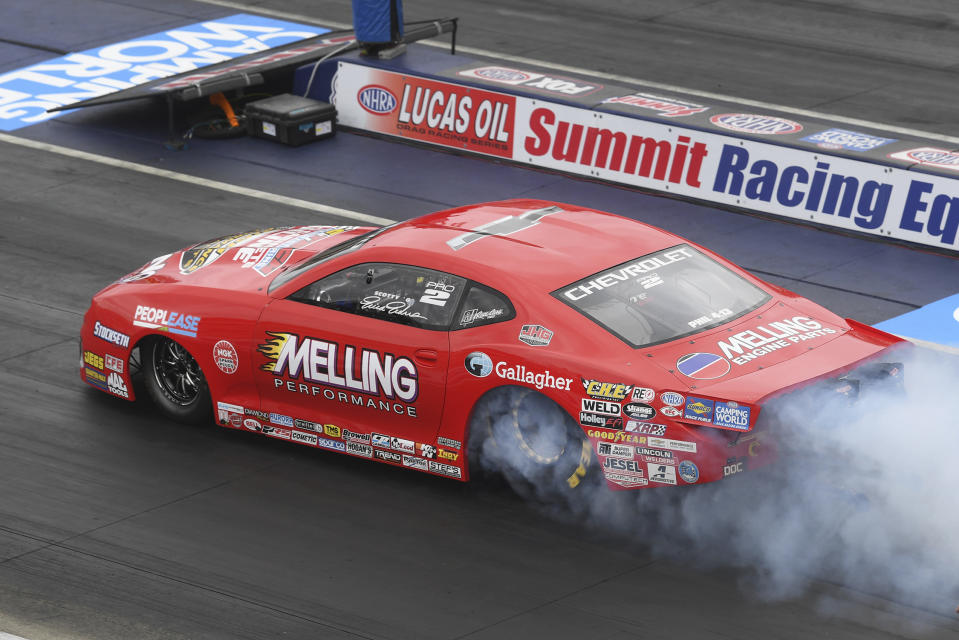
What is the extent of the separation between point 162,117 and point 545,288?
1032cm

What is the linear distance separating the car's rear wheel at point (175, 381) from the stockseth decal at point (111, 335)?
115 mm

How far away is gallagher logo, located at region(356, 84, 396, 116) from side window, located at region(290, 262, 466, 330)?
7.98 metres

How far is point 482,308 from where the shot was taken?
28.1 feet

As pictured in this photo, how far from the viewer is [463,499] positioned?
8828 mm

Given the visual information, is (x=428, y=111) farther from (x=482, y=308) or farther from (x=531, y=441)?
(x=531, y=441)

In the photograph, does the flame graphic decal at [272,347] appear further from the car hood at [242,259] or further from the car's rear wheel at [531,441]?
the car's rear wheel at [531,441]

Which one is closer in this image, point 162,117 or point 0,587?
point 0,587

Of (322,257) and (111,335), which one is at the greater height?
(322,257)

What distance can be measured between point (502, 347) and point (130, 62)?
1261cm

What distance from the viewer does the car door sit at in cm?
867

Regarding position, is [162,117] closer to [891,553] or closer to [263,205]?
[263,205]

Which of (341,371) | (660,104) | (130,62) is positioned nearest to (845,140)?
(660,104)

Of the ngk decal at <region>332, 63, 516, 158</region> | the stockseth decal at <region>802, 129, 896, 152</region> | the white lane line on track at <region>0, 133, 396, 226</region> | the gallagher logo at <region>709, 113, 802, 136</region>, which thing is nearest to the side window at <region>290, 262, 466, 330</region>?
the white lane line on track at <region>0, 133, 396, 226</region>

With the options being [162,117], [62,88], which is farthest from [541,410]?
[62,88]
